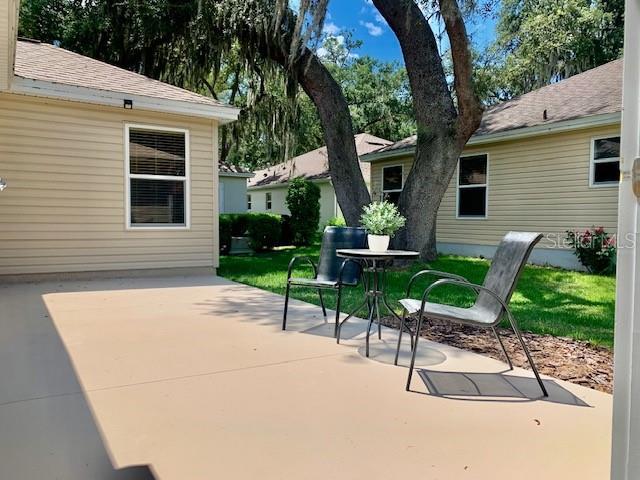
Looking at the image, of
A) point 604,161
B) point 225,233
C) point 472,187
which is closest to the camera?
point 604,161

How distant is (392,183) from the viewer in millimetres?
13312

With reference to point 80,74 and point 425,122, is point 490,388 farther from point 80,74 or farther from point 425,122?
point 80,74

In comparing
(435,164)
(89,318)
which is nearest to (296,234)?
(435,164)

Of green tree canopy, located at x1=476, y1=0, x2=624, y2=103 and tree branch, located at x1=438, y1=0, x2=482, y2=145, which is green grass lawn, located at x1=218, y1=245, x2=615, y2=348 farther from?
green tree canopy, located at x1=476, y1=0, x2=624, y2=103

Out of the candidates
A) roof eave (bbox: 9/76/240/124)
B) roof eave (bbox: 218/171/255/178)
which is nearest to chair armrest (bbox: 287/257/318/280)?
roof eave (bbox: 9/76/240/124)

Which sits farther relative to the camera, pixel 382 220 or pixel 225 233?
pixel 225 233

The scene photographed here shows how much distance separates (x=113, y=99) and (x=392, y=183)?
8.27 meters

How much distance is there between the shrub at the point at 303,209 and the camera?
1429 centimetres

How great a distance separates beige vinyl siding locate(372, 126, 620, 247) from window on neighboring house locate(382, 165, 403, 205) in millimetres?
1762

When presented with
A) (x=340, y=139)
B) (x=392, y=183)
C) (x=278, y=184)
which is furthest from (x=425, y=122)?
(x=278, y=184)

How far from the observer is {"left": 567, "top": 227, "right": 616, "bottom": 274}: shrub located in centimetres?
805

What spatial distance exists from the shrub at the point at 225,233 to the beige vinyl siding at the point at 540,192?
19.4 feet

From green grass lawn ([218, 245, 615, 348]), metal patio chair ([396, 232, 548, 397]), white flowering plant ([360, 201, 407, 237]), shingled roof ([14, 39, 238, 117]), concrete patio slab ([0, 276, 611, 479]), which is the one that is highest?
shingled roof ([14, 39, 238, 117])

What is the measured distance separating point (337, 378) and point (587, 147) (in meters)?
8.01
